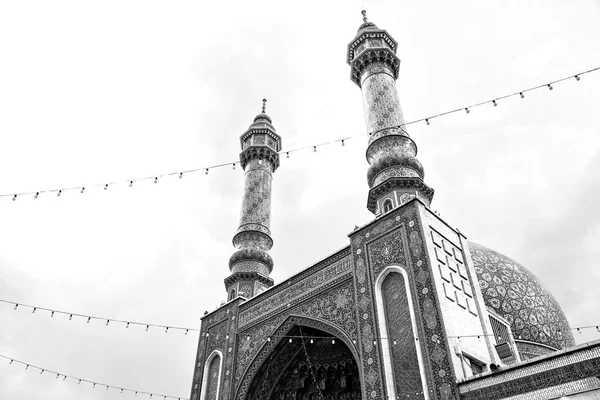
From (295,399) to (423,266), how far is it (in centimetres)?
394

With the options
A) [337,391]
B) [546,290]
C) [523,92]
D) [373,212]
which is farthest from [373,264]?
[546,290]

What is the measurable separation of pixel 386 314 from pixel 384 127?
3.98m

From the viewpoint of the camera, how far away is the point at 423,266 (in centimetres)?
669

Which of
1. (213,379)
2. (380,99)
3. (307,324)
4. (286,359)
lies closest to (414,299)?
(307,324)

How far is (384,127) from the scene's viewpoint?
9445mm

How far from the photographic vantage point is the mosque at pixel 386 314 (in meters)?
5.80

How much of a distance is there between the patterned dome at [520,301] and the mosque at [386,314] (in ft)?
0.10

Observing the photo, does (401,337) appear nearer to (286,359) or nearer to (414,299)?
(414,299)

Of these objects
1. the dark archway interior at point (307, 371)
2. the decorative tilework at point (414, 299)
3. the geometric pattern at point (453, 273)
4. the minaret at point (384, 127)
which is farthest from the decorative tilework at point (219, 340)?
the geometric pattern at point (453, 273)

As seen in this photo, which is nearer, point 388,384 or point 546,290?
point 388,384

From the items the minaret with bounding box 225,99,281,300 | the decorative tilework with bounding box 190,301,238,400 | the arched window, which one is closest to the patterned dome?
the arched window

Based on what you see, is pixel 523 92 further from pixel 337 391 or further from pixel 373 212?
pixel 337 391

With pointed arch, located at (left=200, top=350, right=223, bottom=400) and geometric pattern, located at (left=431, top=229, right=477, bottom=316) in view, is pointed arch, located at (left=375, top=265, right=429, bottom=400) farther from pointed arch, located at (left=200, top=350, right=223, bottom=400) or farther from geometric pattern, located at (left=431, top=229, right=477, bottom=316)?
pointed arch, located at (left=200, top=350, right=223, bottom=400)

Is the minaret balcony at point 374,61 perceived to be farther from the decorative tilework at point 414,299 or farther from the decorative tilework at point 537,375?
the decorative tilework at point 537,375
